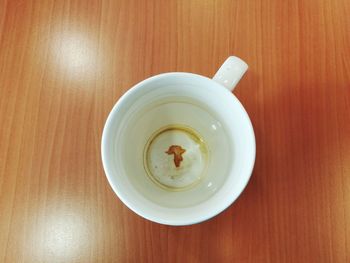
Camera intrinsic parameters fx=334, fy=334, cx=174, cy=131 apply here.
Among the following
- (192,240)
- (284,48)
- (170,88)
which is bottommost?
(192,240)

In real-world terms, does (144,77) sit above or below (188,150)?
above

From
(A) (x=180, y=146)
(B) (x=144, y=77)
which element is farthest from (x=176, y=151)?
(B) (x=144, y=77)

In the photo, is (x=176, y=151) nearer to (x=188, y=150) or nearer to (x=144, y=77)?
(x=188, y=150)

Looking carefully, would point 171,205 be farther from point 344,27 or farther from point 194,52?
point 344,27

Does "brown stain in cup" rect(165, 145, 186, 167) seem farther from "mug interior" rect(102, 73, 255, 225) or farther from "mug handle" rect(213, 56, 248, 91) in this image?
"mug handle" rect(213, 56, 248, 91)

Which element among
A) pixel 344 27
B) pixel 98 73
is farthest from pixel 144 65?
pixel 344 27
